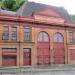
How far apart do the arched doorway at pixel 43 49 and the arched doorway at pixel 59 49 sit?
5.61 ft

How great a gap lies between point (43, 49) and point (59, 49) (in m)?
3.65

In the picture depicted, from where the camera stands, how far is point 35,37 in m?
45.3

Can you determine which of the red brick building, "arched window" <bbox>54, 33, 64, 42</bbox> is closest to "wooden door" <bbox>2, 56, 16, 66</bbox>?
the red brick building

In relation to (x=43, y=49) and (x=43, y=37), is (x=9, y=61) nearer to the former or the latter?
(x=43, y=49)

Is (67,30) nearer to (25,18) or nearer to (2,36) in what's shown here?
(25,18)

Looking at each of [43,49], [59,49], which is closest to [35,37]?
[43,49]

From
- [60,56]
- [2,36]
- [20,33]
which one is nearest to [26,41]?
[20,33]

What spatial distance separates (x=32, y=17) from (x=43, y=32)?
11.1 ft

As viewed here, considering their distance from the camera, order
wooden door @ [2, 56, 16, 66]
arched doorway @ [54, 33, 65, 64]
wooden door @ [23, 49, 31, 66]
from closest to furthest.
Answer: wooden door @ [2, 56, 16, 66], wooden door @ [23, 49, 31, 66], arched doorway @ [54, 33, 65, 64]

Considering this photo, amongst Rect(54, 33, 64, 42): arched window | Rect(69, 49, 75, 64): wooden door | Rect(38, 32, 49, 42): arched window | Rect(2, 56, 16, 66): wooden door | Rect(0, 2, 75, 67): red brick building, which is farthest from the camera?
Rect(69, 49, 75, 64): wooden door

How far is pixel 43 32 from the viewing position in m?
46.6

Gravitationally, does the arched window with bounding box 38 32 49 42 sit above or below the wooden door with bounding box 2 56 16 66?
above

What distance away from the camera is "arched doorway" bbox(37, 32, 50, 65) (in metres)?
45.7

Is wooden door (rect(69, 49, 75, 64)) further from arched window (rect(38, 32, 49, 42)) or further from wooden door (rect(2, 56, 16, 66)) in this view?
wooden door (rect(2, 56, 16, 66))
